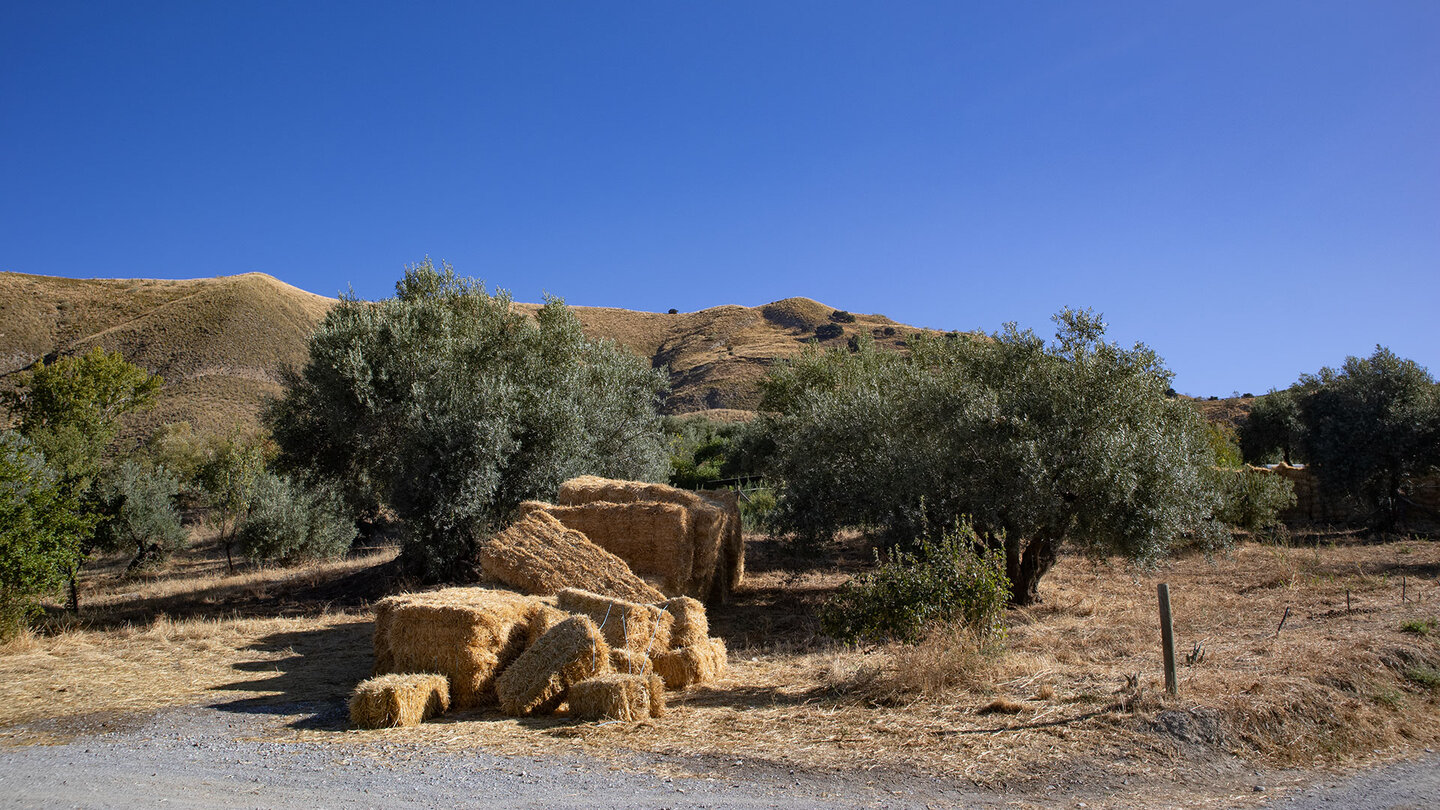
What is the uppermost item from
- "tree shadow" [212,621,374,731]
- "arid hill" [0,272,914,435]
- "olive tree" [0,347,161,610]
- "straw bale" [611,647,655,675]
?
"arid hill" [0,272,914,435]

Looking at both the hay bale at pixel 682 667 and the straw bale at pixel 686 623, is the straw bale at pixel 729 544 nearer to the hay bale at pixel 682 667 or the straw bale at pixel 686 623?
the straw bale at pixel 686 623

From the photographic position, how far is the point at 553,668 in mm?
7938

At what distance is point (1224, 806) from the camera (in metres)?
5.48

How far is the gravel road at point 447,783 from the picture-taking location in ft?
17.7

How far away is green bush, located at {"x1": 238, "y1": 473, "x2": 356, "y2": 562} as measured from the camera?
25109mm

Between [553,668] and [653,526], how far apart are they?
5.10 meters

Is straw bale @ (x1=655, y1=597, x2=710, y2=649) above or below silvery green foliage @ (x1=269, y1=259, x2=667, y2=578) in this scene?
below

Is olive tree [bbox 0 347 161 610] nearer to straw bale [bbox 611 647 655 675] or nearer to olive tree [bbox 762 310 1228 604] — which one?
straw bale [bbox 611 647 655 675]

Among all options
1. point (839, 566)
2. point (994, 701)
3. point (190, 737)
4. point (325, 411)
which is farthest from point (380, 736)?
point (839, 566)

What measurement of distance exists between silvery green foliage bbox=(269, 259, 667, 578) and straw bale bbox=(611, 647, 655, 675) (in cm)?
764

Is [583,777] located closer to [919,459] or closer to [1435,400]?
[919,459]

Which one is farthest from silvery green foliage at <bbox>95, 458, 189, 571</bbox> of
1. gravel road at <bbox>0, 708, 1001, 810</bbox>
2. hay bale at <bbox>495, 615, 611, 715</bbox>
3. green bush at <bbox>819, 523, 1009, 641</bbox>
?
green bush at <bbox>819, 523, 1009, 641</bbox>

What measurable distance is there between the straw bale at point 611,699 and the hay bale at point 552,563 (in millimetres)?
3355

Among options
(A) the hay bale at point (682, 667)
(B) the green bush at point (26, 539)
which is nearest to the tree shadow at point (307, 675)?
(A) the hay bale at point (682, 667)
